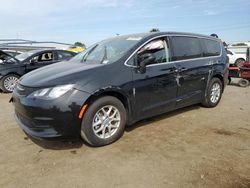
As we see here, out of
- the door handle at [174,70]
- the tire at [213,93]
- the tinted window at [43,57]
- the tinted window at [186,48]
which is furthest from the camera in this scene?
the tinted window at [43,57]

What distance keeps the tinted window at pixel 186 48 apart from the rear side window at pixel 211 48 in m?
0.25

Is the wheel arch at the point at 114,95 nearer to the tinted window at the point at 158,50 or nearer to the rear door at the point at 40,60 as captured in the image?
the tinted window at the point at 158,50

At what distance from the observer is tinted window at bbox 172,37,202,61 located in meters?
4.64

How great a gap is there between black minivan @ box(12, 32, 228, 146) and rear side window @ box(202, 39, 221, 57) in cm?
22

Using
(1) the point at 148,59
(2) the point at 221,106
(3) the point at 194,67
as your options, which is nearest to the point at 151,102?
(1) the point at 148,59

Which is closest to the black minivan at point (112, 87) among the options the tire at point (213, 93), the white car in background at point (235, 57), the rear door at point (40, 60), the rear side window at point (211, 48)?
the rear side window at point (211, 48)

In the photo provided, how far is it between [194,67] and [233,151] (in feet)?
6.57

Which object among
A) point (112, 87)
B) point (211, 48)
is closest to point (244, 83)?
point (211, 48)

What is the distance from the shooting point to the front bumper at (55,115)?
10.5 feet

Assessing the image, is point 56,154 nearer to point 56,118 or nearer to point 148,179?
point 56,118

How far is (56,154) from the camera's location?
3.41m

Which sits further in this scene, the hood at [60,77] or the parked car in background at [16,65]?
the parked car in background at [16,65]

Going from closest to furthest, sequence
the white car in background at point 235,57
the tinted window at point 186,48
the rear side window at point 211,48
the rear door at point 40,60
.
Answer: the tinted window at point 186,48 → the rear side window at point 211,48 → the rear door at point 40,60 → the white car in background at point 235,57

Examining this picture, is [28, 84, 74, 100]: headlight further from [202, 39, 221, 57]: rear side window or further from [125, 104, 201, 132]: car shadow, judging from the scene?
[202, 39, 221, 57]: rear side window
